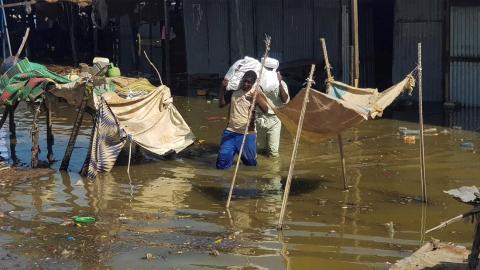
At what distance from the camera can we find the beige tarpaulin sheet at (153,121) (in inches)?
379

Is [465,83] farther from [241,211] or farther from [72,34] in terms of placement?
[72,34]

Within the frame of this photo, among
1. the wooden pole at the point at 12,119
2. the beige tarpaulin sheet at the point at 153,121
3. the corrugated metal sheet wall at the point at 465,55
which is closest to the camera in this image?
the beige tarpaulin sheet at the point at 153,121

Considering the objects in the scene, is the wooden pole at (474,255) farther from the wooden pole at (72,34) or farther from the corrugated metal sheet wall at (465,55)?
the wooden pole at (72,34)

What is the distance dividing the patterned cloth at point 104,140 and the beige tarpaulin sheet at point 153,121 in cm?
12

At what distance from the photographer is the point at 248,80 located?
9.38 metres

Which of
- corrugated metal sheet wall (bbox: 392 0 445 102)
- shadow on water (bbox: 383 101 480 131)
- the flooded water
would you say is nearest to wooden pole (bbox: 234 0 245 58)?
corrugated metal sheet wall (bbox: 392 0 445 102)

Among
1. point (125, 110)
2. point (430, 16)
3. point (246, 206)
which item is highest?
point (430, 16)

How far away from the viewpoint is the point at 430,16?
14.5 m

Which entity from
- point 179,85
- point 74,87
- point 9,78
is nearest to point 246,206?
point 74,87

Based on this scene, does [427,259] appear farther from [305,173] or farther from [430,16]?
[430,16]

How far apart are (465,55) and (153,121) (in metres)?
6.53

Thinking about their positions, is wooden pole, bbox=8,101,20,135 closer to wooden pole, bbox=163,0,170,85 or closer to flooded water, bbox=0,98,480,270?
flooded water, bbox=0,98,480,270

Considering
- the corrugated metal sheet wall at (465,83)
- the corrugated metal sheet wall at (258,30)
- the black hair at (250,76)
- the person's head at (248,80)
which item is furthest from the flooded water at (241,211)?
the corrugated metal sheet wall at (258,30)

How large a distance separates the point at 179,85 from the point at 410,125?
822 centimetres
